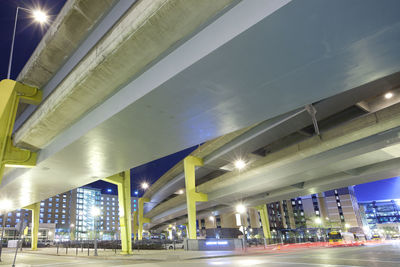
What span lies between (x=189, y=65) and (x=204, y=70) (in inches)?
16.6

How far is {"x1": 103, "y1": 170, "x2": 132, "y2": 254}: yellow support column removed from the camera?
82.1 feet

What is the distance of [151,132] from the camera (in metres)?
10.2

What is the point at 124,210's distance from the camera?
84.6 ft

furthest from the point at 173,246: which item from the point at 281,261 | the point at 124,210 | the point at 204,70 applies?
the point at 204,70

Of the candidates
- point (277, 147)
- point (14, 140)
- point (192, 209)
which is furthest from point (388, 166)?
point (14, 140)

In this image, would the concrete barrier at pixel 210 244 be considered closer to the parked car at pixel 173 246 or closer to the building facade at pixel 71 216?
the parked car at pixel 173 246

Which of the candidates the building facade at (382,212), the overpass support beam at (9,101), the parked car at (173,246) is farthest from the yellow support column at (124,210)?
the building facade at (382,212)

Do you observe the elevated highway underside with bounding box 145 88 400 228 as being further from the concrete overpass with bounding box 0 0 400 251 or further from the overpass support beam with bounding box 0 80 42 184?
the overpass support beam with bounding box 0 80 42 184

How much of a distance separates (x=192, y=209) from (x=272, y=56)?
2900 centimetres

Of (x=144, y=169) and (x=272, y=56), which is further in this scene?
(x=144, y=169)

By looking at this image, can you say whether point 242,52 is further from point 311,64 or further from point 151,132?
point 151,132

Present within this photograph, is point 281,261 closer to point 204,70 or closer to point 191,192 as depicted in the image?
point 204,70

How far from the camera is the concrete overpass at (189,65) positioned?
5359 millimetres

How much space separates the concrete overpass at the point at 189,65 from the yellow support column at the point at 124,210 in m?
15.1
